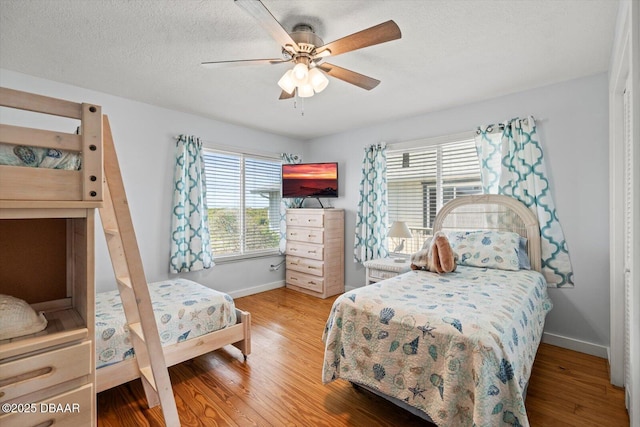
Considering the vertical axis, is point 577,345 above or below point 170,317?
below

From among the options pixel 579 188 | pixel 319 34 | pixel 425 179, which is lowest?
pixel 579 188

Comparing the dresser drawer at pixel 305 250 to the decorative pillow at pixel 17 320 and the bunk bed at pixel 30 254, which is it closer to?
the bunk bed at pixel 30 254

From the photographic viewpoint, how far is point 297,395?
2061 mm

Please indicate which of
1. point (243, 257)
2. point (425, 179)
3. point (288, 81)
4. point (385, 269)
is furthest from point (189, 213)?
point (425, 179)

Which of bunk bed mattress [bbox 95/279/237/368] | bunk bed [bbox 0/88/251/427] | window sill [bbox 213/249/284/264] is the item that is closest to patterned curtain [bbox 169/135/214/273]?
window sill [bbox 213/249/284/264]

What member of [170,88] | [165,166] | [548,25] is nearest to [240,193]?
[165,166]

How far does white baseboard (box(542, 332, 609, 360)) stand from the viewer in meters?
2.60

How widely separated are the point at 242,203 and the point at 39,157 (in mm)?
3294

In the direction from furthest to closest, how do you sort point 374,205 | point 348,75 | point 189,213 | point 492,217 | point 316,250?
1. point 316,250
2. point 374,205
3. point 189,213
4. point 492,217
5. point 348,75

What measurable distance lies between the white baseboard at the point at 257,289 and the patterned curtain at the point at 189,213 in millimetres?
693

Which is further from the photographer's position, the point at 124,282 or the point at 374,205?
the point at 374,205

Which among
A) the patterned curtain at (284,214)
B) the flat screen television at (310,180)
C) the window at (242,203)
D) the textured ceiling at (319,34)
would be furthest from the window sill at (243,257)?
the textured ceiling at (319,34)

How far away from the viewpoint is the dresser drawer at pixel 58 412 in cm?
103

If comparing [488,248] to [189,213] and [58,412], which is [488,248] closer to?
[58,412]
